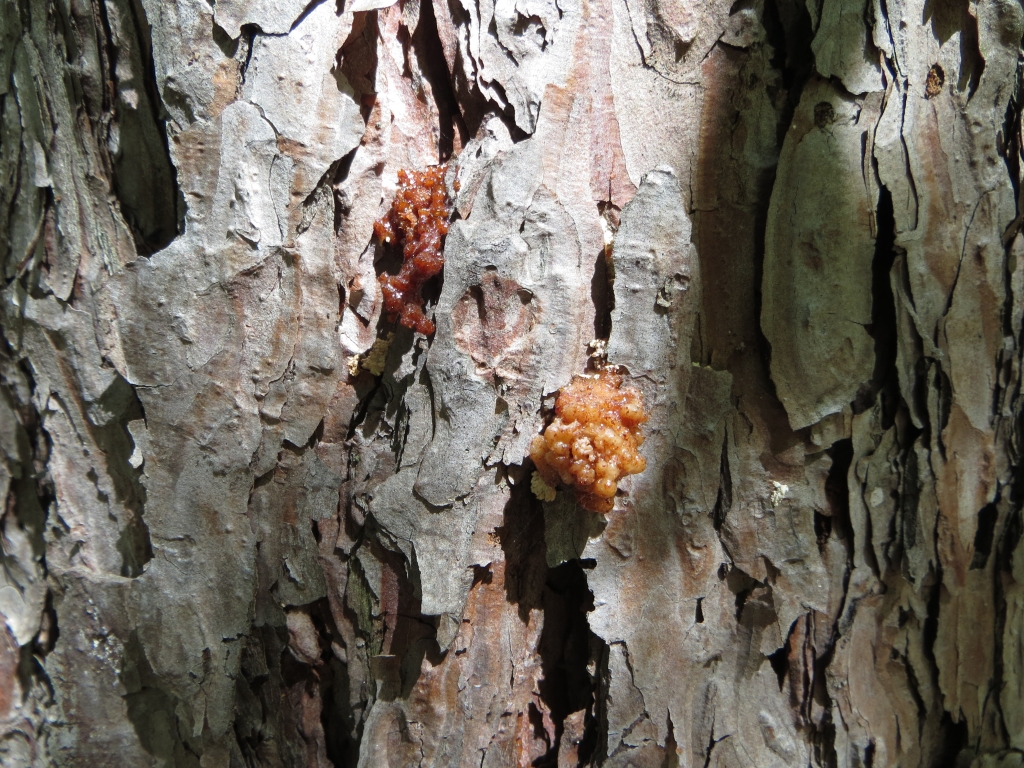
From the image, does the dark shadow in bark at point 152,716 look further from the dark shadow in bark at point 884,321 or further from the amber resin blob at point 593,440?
the dark shadow in bark at point 884,321

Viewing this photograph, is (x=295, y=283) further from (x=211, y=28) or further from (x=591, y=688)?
(x=591, y=688)

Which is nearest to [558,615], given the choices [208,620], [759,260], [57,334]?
[208,620]

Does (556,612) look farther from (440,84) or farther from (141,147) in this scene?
(141,147)

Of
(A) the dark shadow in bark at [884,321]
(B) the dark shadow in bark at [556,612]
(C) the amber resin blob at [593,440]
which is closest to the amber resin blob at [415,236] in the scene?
(C) the amber resin blob at [593,440]

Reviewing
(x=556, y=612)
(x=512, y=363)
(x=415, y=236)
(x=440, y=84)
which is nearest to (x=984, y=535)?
(x=556, y=612)

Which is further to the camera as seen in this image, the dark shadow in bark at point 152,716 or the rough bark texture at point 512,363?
the dark shadow in bark at point 152,716
